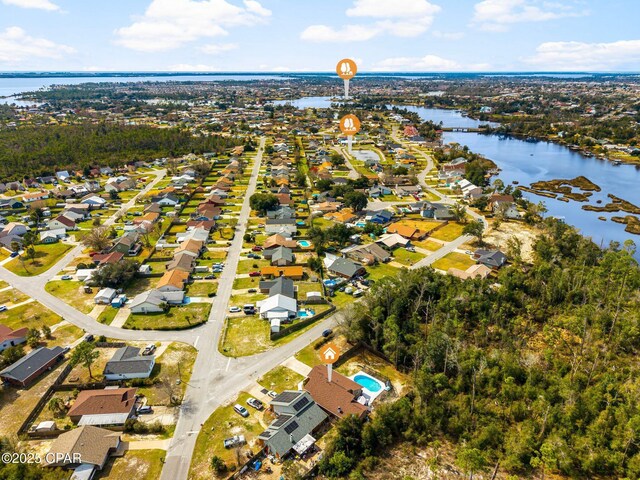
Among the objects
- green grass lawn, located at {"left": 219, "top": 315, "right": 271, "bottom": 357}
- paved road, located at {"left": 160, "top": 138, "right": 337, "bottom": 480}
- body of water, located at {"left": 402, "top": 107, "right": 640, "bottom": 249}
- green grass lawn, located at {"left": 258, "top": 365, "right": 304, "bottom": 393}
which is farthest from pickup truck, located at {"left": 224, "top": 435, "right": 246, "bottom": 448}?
body of water, located at {"left": 402, "top": 107, "right": 640, "bottom": 249}

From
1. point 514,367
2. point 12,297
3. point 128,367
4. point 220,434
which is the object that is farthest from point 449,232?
point 12,297

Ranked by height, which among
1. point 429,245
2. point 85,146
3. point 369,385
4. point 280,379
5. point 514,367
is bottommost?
point 369,385

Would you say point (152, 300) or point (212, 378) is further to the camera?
point (152, 300)

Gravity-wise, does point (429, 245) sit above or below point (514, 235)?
below

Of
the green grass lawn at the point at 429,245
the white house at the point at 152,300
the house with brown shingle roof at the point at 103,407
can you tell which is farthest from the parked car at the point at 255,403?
the green grass lawn at the point at 429,245

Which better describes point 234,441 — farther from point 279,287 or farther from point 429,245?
point 429,245

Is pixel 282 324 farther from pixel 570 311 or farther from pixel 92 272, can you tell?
pixel 570 311
